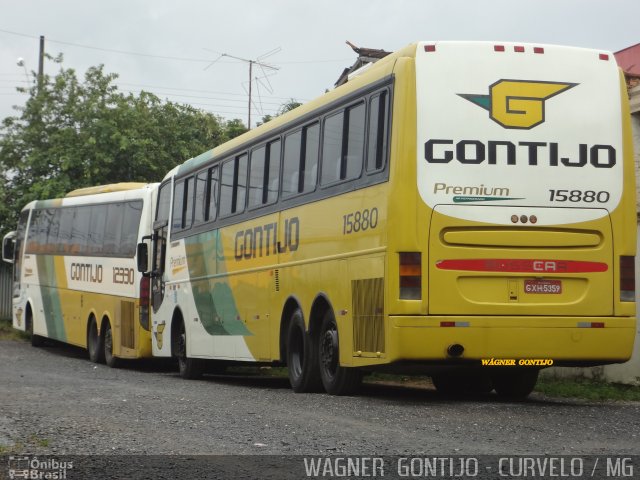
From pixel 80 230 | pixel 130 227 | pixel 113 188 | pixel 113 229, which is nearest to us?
pixel 130 227

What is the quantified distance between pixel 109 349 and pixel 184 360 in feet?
16.5

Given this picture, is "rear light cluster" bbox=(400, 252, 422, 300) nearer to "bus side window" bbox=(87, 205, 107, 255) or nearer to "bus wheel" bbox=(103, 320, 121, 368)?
"bus wheel" bbox=(103, 320, 121, 368)

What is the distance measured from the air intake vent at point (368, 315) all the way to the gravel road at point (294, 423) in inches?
24.4

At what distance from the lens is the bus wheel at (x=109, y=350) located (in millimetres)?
25844

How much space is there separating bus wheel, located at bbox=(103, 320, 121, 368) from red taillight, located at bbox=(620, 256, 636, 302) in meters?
14.5

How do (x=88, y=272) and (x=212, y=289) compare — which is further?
(x=88, y=272)

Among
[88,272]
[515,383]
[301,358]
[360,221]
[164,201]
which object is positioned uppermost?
[164,201]

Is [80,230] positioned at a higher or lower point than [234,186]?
higher

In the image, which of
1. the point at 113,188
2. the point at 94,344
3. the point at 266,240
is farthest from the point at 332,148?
the point at 94,344

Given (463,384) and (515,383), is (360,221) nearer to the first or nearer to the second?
(515,383)

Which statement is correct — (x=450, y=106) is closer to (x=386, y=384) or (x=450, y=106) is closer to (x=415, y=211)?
(x=415, y=211)

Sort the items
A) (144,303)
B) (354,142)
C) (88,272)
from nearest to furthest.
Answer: (354,142) → (144,303) → (88,272)

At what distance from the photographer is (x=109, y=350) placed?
85.6ft

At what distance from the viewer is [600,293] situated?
12.9 meters
